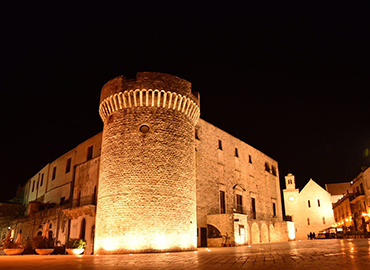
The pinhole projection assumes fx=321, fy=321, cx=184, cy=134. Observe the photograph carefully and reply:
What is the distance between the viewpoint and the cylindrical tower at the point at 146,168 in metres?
15.9

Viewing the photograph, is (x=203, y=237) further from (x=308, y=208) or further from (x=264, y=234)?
(x=308, y=208)

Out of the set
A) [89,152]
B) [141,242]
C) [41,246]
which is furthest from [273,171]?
[41,246]

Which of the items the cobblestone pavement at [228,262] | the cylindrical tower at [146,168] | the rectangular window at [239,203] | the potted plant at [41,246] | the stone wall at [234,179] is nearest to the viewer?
the cobblestone pavement at [228,262]

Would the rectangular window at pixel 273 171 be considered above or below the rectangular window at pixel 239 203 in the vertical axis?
above

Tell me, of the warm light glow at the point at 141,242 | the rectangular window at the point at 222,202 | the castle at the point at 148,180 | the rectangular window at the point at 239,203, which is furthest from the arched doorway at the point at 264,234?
the warm light glow at the point at 141,242

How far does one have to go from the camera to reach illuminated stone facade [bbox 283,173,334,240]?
50719mm

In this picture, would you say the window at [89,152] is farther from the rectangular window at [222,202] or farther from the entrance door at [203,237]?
the rectangular window at [222,202]

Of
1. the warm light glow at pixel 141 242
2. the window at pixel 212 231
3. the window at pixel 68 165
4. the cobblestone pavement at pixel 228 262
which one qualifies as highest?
the window at pixel 68 165

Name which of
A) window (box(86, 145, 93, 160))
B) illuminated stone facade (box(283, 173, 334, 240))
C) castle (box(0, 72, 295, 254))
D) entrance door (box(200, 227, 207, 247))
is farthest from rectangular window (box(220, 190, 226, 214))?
illuminated stone facade (box(283, 173, 334, 240))

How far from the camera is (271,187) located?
120ft

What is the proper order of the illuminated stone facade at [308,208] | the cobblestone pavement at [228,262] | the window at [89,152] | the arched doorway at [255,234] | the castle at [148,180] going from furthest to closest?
the illuminated stone facade at [308,208] < the arched doorway at [255,234] < the window at [89,152] < the castle at [148,180] < the cobblestone pavement at [228,262]

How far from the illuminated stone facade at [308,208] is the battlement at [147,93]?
40.5 m

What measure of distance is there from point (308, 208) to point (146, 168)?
43.1 m

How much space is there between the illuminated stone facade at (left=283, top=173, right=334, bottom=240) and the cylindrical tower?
39.3 meters
